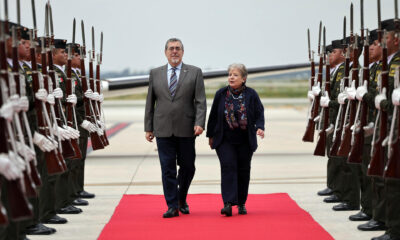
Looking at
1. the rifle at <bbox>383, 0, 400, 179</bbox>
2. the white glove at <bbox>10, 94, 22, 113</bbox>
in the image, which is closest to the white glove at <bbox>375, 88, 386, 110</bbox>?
the rifle at <bbox>383, 0, 400, 179</bbox>

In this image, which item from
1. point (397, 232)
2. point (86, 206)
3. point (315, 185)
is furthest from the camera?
point (315, 185)

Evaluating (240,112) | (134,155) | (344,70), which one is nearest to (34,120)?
(240,112)

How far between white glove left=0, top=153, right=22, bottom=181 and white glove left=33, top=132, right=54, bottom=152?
139 centimetres

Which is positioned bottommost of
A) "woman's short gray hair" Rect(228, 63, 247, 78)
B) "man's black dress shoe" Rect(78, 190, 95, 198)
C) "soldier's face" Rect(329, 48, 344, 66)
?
"man's black dress shoe" Rect(78, 190, 95, 198)

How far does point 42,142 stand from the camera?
5754 mm

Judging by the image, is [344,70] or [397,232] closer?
[397,232]

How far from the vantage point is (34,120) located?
6.09 metres

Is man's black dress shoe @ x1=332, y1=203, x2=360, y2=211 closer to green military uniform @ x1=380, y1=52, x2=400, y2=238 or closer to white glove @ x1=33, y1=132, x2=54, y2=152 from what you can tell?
green military uniform @ x1=380, y1=52, x2=400, y2=238

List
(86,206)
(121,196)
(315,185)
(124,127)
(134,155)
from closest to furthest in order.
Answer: (86,206) → (121,196) → (315,185) → (134,155) → (124,127)

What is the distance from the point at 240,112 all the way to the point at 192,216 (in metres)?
1.20

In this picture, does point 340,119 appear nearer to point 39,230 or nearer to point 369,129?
point 369,129

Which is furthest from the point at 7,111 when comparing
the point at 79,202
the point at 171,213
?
the point at 79,202

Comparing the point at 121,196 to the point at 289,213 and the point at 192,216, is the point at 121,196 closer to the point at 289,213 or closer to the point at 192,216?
the point at 192,216

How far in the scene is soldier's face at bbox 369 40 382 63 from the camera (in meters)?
6.45
